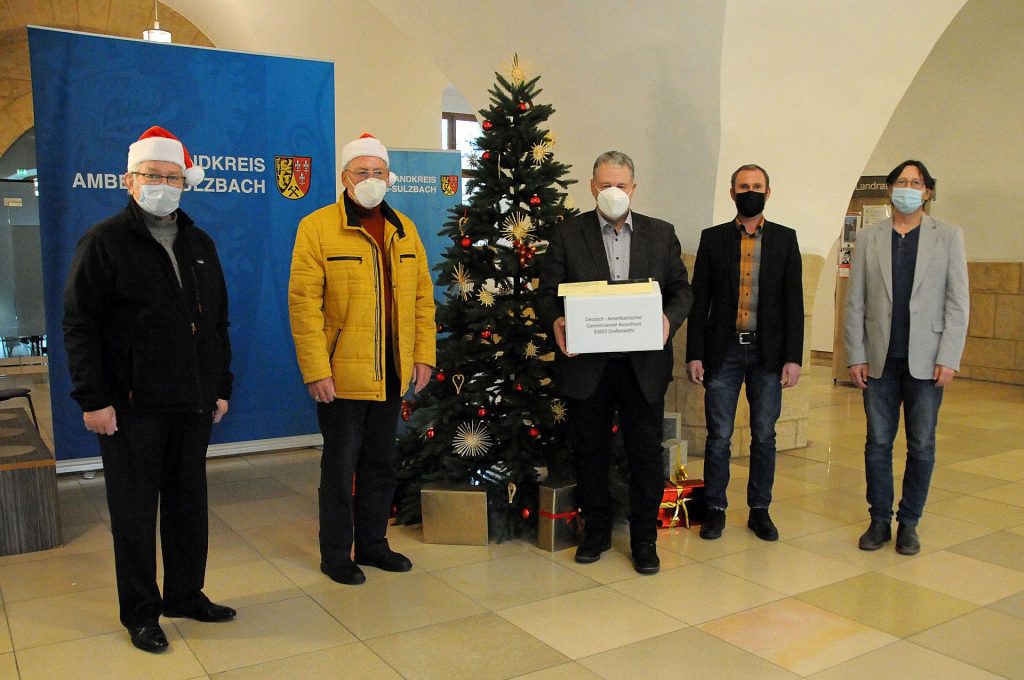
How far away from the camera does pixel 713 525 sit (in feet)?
14.1

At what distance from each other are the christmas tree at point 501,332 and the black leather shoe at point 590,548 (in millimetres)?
369

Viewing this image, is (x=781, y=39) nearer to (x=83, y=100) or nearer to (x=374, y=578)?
Result: (x=374, y=578)

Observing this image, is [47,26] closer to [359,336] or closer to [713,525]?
[359,336]

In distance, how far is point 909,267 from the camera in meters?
3.88

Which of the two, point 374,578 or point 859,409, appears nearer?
point 374,578

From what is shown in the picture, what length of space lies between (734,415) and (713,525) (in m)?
0.55

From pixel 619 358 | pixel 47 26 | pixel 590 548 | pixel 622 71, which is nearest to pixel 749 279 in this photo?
pixel 619 358

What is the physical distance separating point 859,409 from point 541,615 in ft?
18.9

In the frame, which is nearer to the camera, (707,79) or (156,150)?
(156,150)

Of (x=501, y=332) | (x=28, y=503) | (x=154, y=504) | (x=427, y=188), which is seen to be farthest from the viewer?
Answer: (x=427, y=188)

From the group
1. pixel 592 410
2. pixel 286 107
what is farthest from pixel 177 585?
pixel 286 107

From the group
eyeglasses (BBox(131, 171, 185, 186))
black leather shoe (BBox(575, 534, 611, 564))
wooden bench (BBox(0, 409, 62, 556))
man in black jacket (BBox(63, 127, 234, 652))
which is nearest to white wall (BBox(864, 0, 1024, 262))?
black leather shoe (BBox(575, 534, 611, 564))

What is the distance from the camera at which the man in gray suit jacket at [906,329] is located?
12.5 feet

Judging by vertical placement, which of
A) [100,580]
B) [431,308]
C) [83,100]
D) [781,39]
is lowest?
[100,580]
